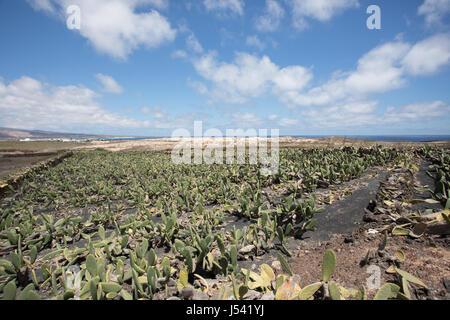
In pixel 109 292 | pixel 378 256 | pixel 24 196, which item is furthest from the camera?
pixel 24 196

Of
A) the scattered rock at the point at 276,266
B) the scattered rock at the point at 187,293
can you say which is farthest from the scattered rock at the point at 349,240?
the scattered rock at the point at 187,293

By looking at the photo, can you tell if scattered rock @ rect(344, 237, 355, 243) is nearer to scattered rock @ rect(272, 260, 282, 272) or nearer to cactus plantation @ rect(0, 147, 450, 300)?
cactus plantation @ rect(0, 147, 450, 300)

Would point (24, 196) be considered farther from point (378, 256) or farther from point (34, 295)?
point (378, 256)

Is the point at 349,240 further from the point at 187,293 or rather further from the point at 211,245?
the point at 187,293

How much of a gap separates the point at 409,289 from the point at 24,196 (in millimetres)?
9181

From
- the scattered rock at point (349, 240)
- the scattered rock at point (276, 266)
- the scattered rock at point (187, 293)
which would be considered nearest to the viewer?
the scattered rock at point (187, 293)

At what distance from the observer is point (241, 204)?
404 cm

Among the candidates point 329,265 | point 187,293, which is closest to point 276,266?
point 329,265

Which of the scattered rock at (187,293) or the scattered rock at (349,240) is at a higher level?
the scattered rock at (349,240)

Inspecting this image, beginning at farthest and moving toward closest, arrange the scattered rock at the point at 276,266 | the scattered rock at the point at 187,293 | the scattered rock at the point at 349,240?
1. the scattered rock at the point at 349,240
2. the scattered rock at the point at 276,266
3. the scattered rock at the point at 187,293

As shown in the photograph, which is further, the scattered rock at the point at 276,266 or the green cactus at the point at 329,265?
the scattered rock at the point at 276,266

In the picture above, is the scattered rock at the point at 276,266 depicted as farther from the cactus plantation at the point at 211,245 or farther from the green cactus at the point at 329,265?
the green cactus at the point at 329,265

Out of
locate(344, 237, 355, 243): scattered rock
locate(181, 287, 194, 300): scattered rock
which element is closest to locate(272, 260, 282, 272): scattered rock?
locate(344, 237, 355, 243): scattered rock

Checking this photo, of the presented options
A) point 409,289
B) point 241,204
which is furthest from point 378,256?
point 241,204
